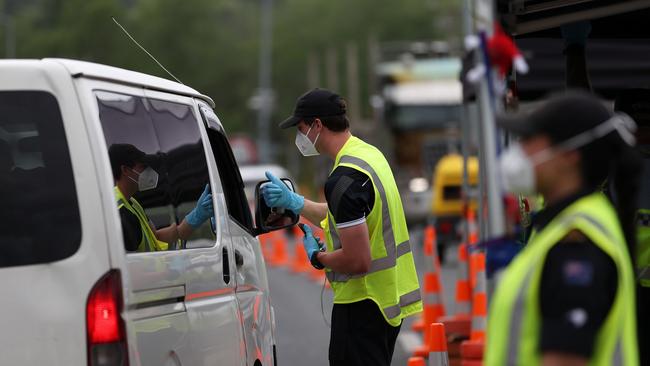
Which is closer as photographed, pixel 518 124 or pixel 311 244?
pixel 518 124

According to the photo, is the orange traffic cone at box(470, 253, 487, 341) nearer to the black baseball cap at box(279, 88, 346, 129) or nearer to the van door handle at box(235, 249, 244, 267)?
the van door handle at box(235, 249, 244, 267)

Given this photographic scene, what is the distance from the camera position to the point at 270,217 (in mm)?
7285

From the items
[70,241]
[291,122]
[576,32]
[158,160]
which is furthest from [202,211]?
[576,32]

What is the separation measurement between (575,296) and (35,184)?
2.34 meters

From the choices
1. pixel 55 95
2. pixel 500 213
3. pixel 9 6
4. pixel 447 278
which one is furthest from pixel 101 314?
pixel 9 6

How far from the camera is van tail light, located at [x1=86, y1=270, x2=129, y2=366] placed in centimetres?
505

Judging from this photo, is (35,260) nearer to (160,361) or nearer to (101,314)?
(101,314)

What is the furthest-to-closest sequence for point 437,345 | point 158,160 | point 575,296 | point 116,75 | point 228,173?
point 437,345 < point 228,173 < point 158,160 < point 116,75 < point 575,296

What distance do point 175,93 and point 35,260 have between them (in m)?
1.59

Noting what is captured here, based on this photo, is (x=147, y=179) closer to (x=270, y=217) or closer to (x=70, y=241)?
(x=70, y=241)

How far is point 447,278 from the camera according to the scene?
78.2 ft

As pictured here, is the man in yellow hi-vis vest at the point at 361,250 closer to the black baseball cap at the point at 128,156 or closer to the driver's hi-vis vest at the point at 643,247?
the black baseball cap at the point at 128,156

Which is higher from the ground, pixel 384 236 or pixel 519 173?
pixel 519 173

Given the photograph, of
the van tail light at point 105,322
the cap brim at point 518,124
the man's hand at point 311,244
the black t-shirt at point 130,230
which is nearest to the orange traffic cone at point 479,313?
the man's hand at point 311,244
